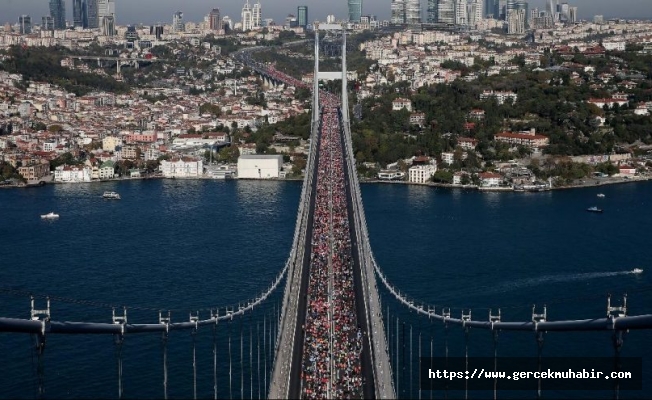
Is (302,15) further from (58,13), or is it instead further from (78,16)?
(58,13)

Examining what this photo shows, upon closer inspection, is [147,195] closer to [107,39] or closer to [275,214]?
[275,214]

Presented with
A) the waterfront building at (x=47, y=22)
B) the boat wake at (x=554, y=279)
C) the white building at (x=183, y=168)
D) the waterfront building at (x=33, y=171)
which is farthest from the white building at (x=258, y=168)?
the waterfront building at (x=47, y=22)

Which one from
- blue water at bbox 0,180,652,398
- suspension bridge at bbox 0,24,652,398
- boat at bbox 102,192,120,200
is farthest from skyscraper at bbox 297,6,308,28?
suspension bridge at bbox 0,24,652,398

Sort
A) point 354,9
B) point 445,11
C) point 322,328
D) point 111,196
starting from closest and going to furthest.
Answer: point 322,328 → point 111,196 → point 445,11 → point 354,9

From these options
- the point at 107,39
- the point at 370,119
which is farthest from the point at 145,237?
the point at 107,39

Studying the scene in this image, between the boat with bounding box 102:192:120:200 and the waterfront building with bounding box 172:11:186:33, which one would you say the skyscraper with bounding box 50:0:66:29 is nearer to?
the waterfront building with bounding box 172:11:186:33

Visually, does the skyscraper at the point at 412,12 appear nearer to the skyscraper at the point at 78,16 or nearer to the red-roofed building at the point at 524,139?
the skyscraper at the point at 78,16

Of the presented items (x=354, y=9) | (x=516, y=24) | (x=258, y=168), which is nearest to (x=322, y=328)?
(x=258, y=168)
